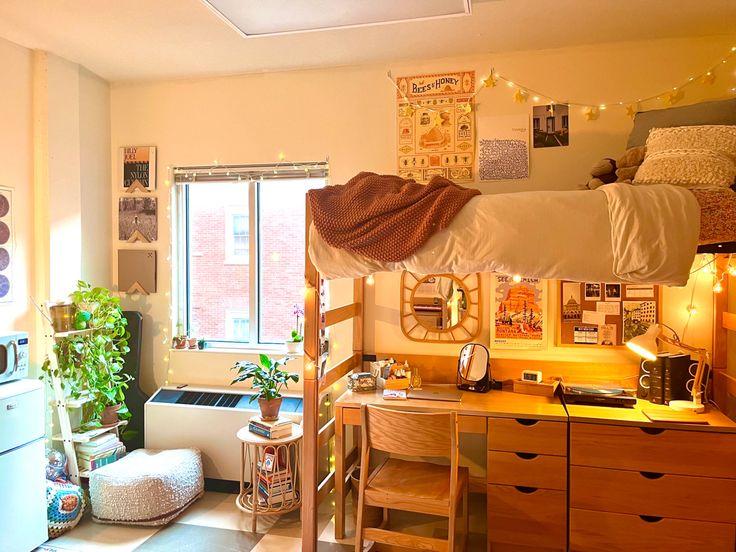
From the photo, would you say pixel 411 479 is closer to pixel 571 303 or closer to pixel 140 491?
pixel 571 303

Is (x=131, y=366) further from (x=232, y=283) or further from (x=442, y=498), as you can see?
(x=442, y=498)

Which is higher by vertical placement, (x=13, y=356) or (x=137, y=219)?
(x=137, y=219)

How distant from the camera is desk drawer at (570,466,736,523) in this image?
2352 millimetres

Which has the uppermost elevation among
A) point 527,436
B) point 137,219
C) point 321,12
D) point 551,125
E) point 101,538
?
point 321,12

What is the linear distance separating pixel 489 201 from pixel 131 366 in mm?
2619

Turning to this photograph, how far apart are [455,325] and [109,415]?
211 centimetres

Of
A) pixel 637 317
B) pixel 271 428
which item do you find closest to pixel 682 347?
pixel 637 317

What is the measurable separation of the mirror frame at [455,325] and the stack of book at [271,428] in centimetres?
87

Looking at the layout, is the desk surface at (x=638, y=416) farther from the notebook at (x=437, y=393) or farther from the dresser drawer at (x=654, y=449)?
the notebook at (x=437, y=393)

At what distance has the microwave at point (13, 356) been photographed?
2615 millimetres

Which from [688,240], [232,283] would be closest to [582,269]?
[688,240]

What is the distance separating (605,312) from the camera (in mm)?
3025

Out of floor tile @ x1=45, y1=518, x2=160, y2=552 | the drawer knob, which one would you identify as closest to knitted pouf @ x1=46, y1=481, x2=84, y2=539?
floor tile @ x1=45, y1=518, x2=160, y2=552

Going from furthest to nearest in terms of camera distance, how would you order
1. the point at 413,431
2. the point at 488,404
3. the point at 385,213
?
the point at 488,404 < the point at 413,431 < the point at 385,213
